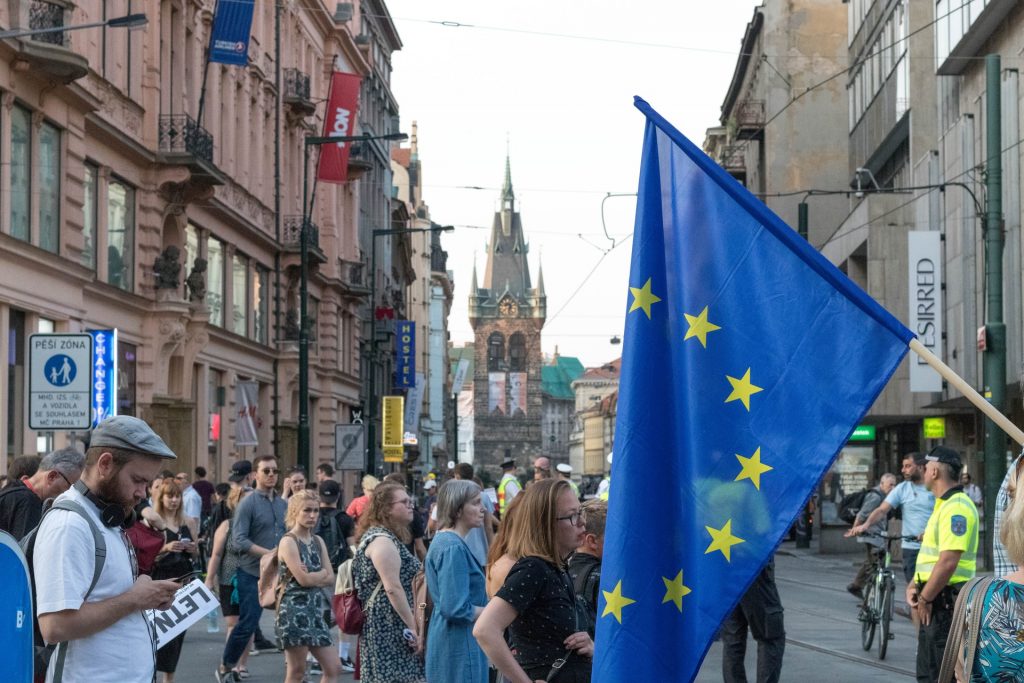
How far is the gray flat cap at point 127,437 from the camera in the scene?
5312 millimetres

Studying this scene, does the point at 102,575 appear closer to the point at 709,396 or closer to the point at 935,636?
the point at 709,396

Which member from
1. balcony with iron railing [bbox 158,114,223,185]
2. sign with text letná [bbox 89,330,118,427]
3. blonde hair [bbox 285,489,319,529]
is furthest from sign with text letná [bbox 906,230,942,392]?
blonde hair [bbox 285,489,319,529]

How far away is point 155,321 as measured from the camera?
3225 centimetres

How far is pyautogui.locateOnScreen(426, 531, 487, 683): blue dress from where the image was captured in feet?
26.6

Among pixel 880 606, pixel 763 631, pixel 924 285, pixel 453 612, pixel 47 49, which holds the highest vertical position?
pixel 47 49

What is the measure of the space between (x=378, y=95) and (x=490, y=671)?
64387mm

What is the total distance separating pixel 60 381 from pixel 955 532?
805 cm

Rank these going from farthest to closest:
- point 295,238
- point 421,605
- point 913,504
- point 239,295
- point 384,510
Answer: point 295,238
point 239,295
point 913,504
point 384,510
point 421,605

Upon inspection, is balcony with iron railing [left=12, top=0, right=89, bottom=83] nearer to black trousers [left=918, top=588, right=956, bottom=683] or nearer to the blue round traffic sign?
the blue round traffic sign

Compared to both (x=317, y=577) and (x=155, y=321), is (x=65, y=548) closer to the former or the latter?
(x=317, y=577)

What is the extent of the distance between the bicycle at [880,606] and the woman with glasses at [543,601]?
10.5m

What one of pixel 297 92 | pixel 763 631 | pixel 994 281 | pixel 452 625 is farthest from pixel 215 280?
pixel 452 625

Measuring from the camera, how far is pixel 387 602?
30.7 feet

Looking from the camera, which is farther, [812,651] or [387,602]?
[812,651]
